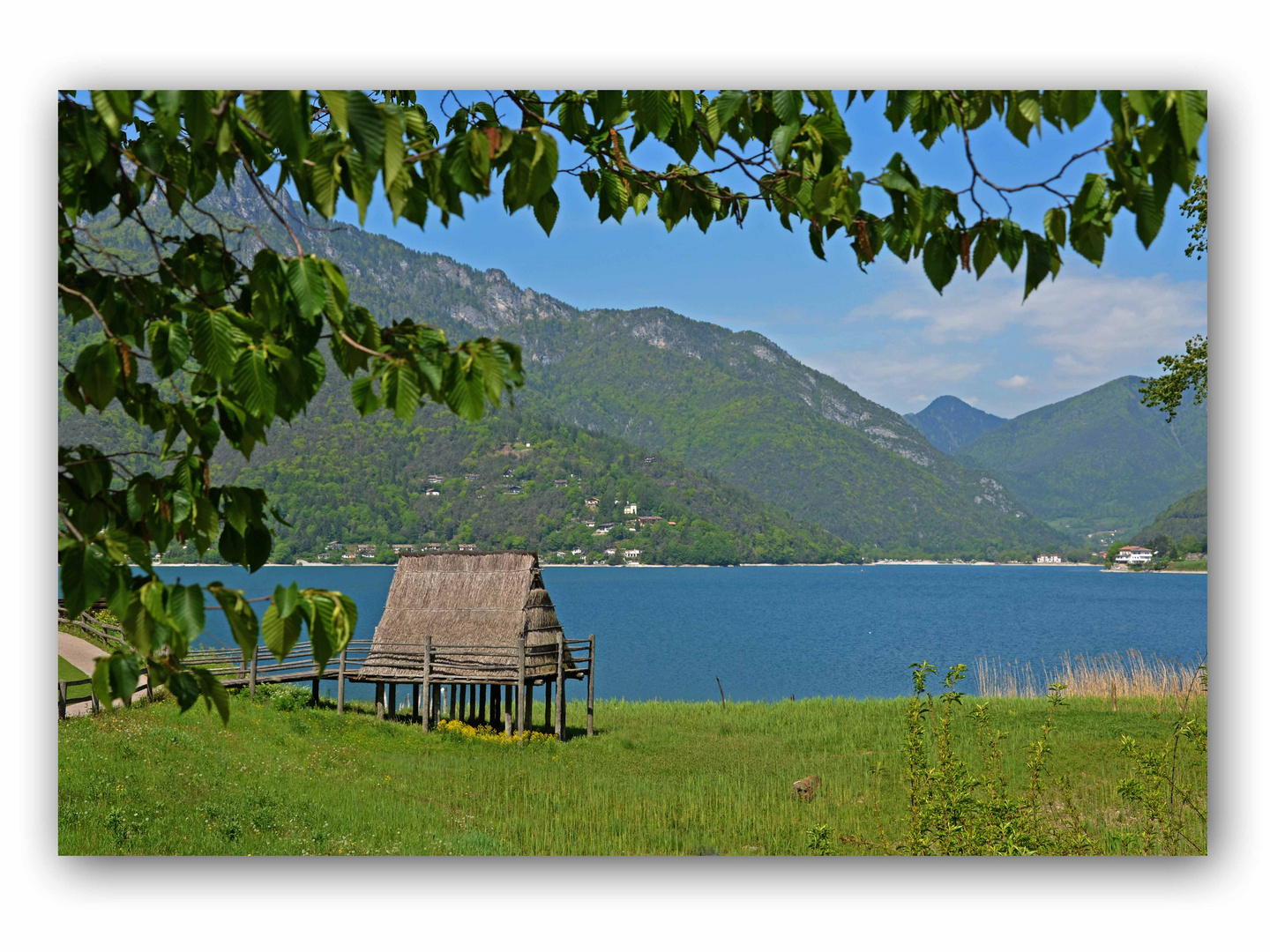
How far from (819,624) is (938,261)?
1511 inches

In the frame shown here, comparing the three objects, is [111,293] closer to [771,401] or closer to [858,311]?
[858,311]

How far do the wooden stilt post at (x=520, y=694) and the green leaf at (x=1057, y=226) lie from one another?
442 inches

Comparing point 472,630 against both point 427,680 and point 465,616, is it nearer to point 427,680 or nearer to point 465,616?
point 465,616

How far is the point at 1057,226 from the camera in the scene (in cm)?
299

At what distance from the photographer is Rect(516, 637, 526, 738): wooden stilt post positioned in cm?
1334

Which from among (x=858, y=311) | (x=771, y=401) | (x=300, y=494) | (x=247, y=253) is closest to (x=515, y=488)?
(x=300, y=494)

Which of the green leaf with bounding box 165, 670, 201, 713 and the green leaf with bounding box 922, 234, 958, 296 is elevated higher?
the green leaf with bounding box 922, 234, 958, 296

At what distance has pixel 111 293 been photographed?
299 cm

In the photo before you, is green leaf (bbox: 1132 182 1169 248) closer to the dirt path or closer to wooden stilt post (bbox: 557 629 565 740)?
the dirt path

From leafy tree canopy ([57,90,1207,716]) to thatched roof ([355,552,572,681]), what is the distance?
1115cm

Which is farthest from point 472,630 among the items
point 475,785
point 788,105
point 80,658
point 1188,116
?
point 1188,116

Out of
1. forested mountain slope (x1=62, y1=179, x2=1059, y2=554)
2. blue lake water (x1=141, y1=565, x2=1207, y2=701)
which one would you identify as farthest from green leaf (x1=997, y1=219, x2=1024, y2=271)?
forested mountain slope (x1=62, y1=179, x2=1059, y2=554)

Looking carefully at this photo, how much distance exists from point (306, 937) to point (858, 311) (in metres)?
5.03

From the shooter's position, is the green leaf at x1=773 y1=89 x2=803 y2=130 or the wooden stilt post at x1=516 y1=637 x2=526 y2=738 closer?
the green leaf at x1=773 y1=89 x2=803 y2=130
